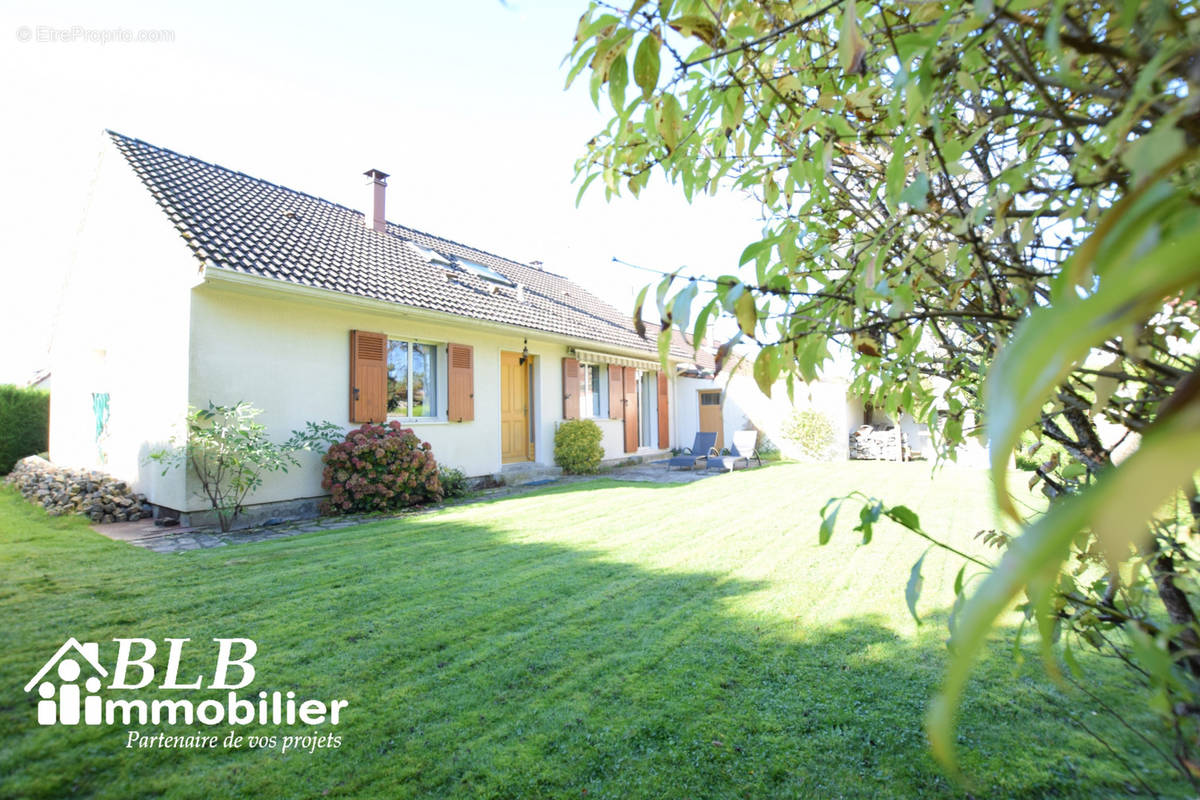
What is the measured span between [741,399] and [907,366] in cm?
1803

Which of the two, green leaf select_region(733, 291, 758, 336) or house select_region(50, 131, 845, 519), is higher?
house select_region(50, 131, 845, 519)

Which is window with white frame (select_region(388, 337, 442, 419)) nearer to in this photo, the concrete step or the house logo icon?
the concrete step

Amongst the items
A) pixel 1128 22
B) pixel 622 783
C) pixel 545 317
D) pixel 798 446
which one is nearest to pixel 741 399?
pixel 798 446

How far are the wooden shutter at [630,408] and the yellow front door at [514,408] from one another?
4.01 metres

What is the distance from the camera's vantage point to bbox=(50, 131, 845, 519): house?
8453 mm

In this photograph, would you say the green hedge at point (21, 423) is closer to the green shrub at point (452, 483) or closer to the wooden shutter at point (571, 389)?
the green shrub at point (452, 483)

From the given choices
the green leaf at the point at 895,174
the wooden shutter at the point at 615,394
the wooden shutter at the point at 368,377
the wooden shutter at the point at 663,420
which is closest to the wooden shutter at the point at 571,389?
the wooden shutter at the point at 615,394

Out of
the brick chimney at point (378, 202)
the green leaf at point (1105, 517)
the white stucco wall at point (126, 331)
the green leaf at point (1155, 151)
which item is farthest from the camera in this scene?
the brick chimney at point (378, 202)

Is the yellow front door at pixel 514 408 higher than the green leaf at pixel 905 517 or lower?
higher

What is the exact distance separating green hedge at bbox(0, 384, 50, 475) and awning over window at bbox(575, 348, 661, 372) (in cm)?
1487

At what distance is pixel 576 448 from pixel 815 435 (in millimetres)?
8366

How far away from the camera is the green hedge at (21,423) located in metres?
15.2

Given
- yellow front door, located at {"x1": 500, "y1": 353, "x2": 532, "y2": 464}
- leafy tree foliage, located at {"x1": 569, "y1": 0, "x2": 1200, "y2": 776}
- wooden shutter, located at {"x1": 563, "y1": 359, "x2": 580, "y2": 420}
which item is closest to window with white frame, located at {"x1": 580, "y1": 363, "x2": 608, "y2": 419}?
wooden shutter, located at {"x1": 563, "y1": 359, "x2": 580, "y2": 420}

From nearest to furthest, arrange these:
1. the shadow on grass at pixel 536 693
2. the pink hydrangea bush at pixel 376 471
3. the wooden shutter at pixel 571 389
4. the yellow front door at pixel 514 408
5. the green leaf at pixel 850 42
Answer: the green leaf at pixel 850 42
the shadow on grass at pixel 536 693
the pink hydrangea bush at pixel 376 471
the yellow front door at pixel 514 408
the wooden shutter at pixel 571 389
